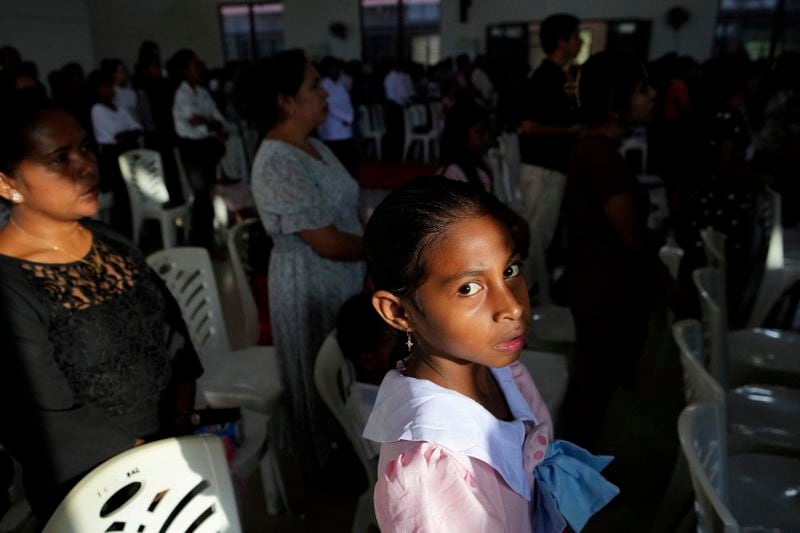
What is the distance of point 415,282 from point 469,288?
7 cm

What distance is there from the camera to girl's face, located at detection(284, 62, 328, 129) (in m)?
1.67

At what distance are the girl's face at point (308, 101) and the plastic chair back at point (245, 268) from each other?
0.77 m

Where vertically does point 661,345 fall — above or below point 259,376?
below

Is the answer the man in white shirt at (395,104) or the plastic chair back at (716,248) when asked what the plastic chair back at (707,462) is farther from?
the man in white shirt at (395,104)

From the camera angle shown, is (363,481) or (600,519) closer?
(600,519)

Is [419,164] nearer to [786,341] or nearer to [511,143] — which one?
[511,143]

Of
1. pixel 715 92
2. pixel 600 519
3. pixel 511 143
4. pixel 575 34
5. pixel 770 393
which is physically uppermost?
pixel 575 34

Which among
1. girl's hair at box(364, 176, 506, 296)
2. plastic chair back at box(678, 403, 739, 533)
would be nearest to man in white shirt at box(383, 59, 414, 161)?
plastic chair back at box(678, 403, 739, 533)

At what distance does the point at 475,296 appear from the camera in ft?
2.50

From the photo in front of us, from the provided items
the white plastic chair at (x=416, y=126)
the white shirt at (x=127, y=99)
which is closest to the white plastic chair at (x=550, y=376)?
the white shirt at (x=127, y=99)

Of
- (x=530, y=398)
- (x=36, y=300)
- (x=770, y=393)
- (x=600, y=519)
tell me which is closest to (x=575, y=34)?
(x=770, y=393)

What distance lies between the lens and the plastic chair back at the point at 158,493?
0.94 m

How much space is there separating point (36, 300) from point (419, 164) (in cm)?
686

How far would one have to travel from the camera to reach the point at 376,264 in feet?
2.70
